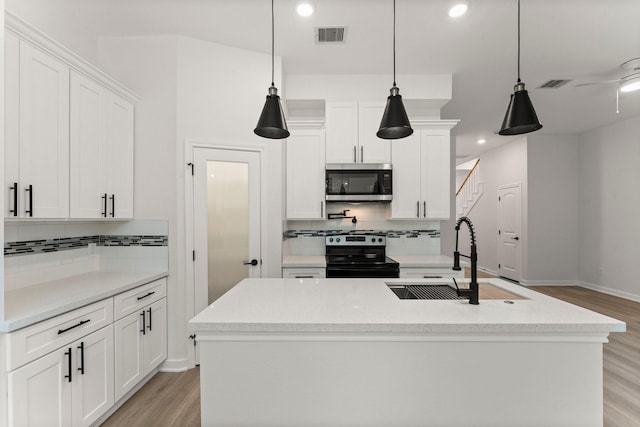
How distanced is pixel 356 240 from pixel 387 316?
246 cm

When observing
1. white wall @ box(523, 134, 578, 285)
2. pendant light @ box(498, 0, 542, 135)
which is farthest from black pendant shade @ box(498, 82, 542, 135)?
white wall @ box(523, 134, 578, 285)

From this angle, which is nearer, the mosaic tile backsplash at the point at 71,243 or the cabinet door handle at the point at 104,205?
the mosaic tile backsplash at the point at 71,243

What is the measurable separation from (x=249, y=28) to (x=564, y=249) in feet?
21.9

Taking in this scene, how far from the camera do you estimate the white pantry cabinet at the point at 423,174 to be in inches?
141

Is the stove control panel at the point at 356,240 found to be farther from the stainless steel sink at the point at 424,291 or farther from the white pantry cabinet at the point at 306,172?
the stainless steel sink at the point at 424,291

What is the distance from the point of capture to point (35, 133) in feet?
6.29

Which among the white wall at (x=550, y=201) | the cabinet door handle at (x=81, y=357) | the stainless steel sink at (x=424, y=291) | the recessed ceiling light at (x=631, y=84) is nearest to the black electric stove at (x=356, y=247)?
the stainless steel sink at (x=424, y=291)

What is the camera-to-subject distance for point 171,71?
288cm

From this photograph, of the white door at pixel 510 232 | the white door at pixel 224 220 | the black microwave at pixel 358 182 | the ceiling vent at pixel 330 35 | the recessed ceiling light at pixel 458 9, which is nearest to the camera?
the recessed ceiling light at pixel 458 9

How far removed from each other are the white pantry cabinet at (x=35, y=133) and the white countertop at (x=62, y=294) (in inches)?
19.4

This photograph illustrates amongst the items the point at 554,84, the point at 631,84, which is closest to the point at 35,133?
the point at 554,84

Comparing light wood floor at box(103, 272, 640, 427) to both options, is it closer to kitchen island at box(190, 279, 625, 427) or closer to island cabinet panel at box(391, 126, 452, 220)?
kitchen island at box(190, 279, 625, 427)

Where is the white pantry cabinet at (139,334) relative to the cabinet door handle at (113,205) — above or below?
below

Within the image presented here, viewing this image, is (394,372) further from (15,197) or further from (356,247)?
(356,247)
